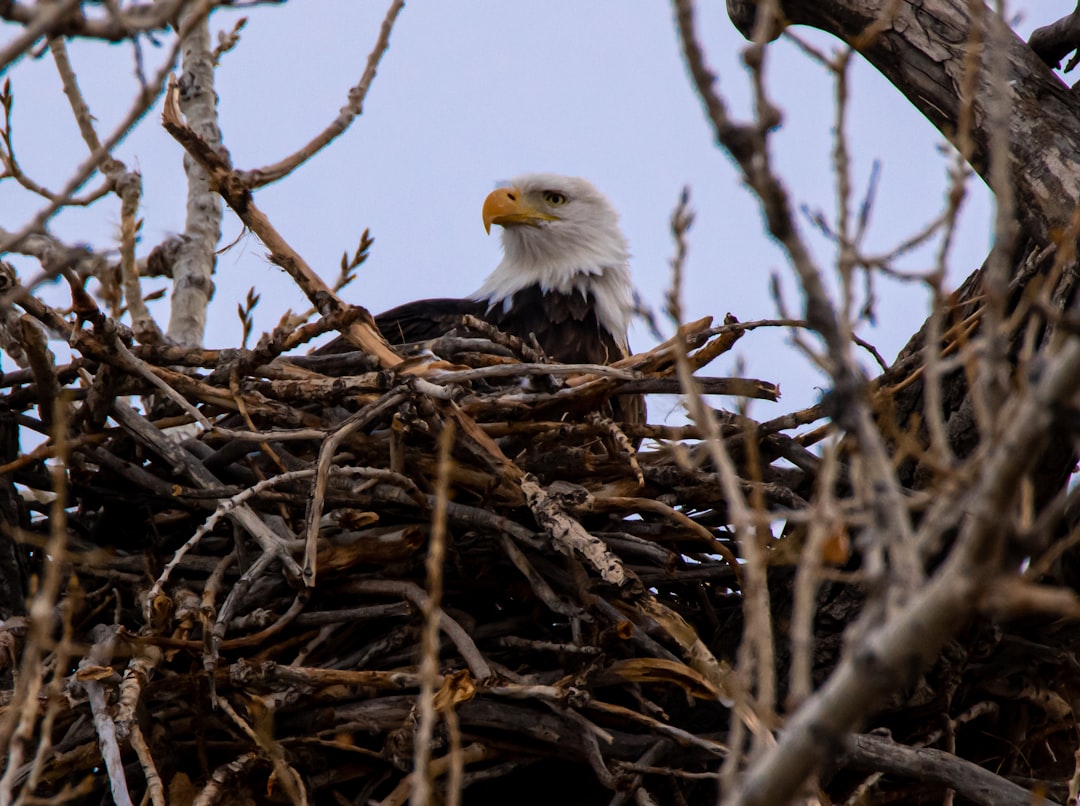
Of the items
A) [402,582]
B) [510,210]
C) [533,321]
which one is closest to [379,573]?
[402,582]

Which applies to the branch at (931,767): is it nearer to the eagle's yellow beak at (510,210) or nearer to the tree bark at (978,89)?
the tree bark at (978,89)

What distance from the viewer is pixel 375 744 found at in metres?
3.42

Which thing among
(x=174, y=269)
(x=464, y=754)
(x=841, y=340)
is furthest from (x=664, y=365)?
(x=174, y=269)

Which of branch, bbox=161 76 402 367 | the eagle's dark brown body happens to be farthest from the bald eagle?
branch, bbox=161 76 402 367

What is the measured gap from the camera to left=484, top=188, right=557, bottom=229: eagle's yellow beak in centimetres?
536

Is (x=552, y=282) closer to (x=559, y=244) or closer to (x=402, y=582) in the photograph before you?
(x=559, y=244)

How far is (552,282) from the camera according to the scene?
542 cm

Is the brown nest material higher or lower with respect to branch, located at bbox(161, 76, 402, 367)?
lower

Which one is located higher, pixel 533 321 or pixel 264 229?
pixel 533 321

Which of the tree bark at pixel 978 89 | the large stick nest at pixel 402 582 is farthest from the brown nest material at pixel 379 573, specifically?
the tree bark at pixel 978 89

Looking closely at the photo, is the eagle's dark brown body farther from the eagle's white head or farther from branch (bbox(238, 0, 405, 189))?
branch (bbox(238, 0, 405, 189))

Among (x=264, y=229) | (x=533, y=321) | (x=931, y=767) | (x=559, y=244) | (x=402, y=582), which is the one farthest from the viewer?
(x=559, y=244)

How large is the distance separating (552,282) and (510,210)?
0.35 metres

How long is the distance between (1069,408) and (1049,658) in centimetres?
257
